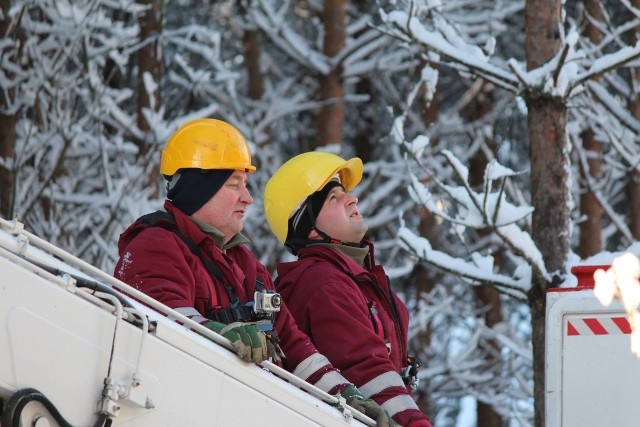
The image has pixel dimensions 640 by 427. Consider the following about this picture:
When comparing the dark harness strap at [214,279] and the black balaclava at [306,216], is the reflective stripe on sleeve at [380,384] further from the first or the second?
the black balaclava at [306,216]

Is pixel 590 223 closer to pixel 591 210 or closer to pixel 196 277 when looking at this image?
pixel 591 210

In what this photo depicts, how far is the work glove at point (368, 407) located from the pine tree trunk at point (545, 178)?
296cm

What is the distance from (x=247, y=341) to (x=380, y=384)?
3.71 ft

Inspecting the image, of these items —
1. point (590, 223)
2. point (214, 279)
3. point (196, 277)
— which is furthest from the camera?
point (590, 223)

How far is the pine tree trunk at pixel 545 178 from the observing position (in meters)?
7.88

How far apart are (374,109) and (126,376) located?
14.9 meters

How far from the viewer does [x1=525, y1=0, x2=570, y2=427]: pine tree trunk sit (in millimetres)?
7875

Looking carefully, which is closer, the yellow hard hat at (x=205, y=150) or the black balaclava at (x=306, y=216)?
the yellow hard hat at (x=205, y=150)

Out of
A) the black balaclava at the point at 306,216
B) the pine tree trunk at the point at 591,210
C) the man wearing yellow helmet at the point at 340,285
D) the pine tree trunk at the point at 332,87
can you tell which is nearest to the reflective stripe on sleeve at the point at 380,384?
the man wearing yellow helmet at the point at 340,285

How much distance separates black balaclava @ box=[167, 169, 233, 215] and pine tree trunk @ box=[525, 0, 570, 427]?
118 inches

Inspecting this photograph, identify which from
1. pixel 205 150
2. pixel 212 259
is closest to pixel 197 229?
pixel 212 259

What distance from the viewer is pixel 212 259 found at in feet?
16.4

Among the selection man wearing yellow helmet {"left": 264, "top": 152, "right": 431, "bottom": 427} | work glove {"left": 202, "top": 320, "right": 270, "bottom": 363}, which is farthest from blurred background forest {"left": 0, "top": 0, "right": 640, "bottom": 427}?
work glove {"left": 202, "top": 320, "right": 270, "bottom": 363}

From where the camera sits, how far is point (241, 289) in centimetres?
505
